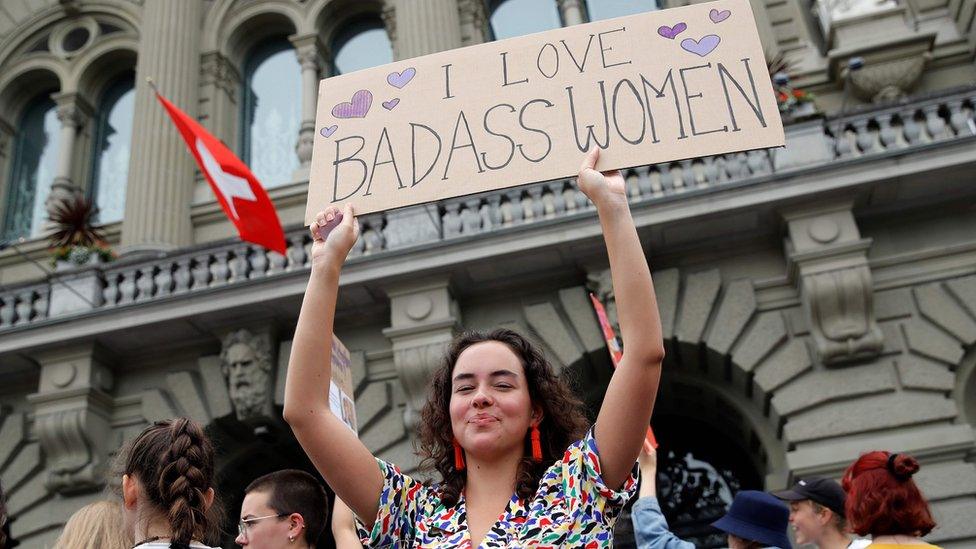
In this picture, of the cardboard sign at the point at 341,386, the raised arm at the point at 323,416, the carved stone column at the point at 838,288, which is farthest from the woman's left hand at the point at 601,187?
the carved stone column at the point at 838,288

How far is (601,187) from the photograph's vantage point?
2580 mm

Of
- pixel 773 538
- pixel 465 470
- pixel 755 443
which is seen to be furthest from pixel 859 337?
pixel 465 470

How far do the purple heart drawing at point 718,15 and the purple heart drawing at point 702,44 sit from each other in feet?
0.25

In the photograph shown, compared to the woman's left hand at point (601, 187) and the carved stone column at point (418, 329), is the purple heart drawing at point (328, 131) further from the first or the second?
the carved stone column at point (418, 329)

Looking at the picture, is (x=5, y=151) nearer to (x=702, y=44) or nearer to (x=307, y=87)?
(x=307, y=87)

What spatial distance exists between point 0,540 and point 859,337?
9.02 meters

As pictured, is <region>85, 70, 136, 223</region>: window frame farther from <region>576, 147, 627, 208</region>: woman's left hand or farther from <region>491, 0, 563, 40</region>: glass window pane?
<region>576, 147, 627, 208</region>: woman's left hand

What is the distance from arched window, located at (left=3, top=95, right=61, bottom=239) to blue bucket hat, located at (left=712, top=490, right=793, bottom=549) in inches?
596

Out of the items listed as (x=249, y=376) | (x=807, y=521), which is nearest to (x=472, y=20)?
(x=249, y=376)

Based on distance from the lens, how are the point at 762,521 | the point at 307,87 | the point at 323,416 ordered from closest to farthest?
the point at 323,416, the point at 762,521, the point at 307,87

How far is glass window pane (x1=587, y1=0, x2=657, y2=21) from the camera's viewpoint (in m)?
15.9

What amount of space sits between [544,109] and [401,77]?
57 cm

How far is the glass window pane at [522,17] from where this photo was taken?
53.8 ft

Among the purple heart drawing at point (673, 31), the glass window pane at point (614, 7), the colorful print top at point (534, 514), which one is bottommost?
the colorful print top at point (534, 514)
